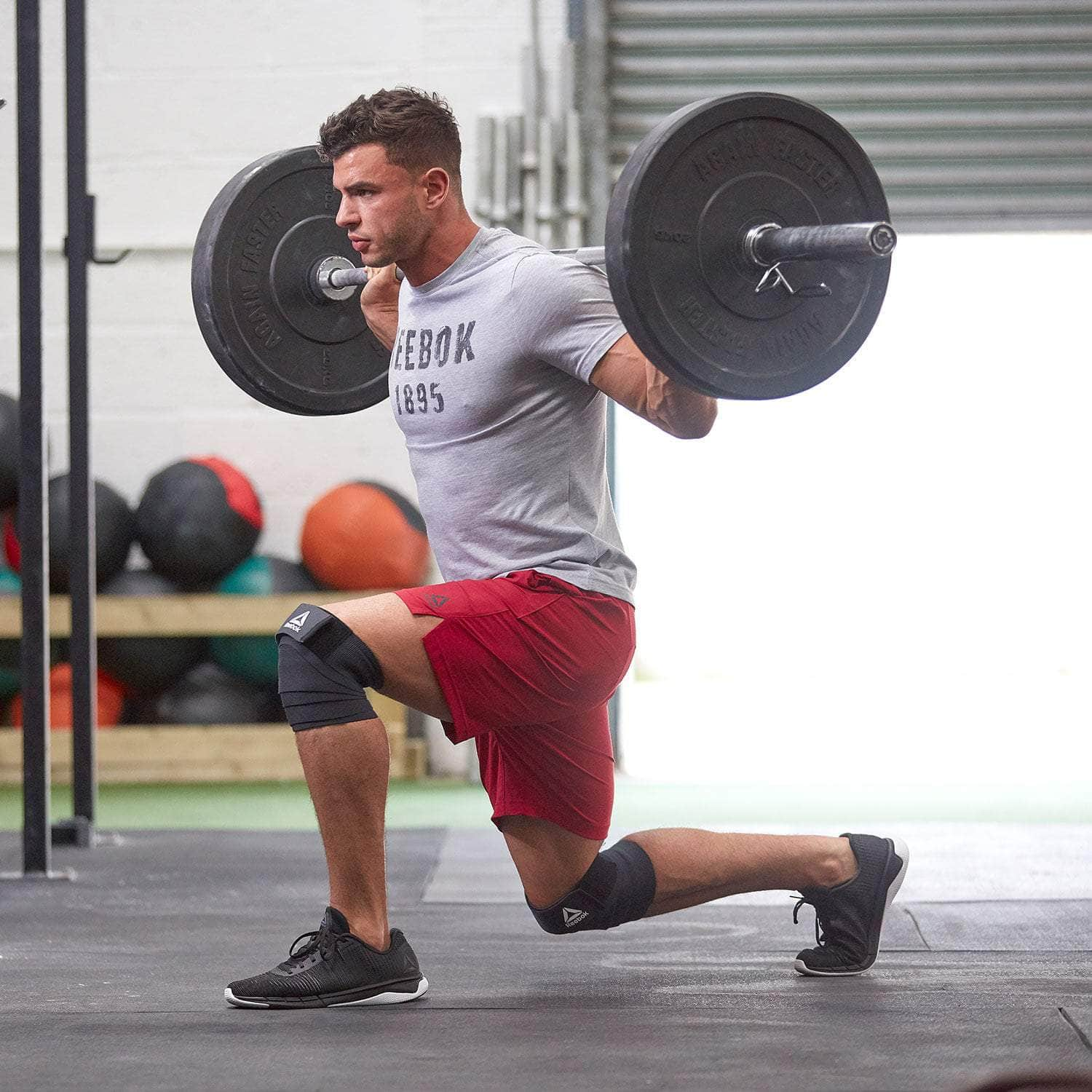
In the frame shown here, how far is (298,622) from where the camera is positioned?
6.66 feet

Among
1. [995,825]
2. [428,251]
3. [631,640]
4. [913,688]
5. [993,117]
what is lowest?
[913,688]

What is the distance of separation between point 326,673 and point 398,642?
0.10 meters

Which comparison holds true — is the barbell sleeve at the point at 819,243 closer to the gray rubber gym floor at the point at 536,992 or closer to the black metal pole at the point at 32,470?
the gray rubber gym floor at the point at 536,992

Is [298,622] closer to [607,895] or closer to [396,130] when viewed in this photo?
→ [607,895]

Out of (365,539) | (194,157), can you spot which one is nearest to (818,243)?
(365,539)

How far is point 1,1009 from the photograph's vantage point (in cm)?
214

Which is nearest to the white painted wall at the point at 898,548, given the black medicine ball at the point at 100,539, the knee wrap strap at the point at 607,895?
the black medicine ball at the point at 100,539

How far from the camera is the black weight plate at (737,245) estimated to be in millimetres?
1849

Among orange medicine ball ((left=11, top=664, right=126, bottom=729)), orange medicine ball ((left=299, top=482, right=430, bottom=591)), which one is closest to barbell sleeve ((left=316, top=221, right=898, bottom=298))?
orange medicine ball ((left=299, top=482, right=430, bottom=591))

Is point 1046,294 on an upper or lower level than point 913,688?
upper

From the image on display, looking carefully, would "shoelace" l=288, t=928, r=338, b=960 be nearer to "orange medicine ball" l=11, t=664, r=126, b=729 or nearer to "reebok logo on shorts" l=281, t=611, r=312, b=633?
"reebok logo on shorts" l=281, t=611, r=312, b=633

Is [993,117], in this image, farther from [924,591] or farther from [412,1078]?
[412,1078]

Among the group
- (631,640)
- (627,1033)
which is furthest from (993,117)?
(627,1033)

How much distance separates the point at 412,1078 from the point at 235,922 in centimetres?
111
